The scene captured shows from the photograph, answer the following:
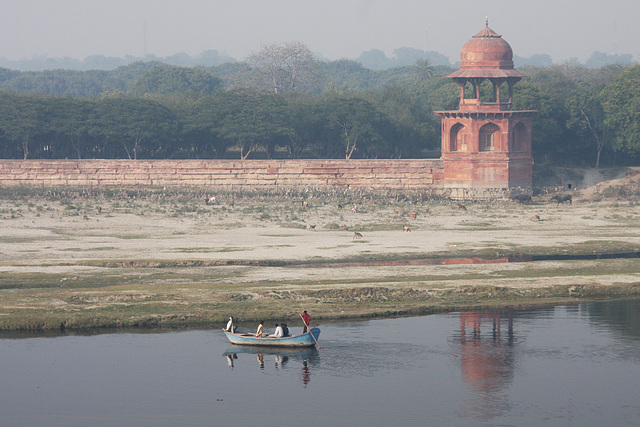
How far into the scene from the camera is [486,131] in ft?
326

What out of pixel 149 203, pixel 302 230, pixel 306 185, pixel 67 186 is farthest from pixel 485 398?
pixel 67 186

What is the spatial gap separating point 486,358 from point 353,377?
5.84 metres

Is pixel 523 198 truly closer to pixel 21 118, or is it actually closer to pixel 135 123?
pixel 135 123

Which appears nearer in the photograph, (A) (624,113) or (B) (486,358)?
(B) (486,358)

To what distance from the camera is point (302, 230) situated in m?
74.0

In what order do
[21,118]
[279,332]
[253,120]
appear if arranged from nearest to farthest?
[279,332] < [253,120] < [21,118]

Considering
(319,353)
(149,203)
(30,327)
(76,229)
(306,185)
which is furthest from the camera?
(306,185)

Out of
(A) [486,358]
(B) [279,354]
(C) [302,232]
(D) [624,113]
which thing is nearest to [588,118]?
(D) [624,113]

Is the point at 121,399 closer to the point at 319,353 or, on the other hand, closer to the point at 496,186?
the point at 319,353

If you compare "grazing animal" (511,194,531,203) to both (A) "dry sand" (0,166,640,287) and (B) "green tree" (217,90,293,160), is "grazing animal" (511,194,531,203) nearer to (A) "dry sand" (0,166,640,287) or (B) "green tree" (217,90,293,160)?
(A) "dry sand" (0,166,640,287)

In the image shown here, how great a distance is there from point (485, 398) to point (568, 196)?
2681 inches

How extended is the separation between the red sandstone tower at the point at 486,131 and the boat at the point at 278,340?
2488 inches

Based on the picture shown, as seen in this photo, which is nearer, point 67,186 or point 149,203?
point 149,203

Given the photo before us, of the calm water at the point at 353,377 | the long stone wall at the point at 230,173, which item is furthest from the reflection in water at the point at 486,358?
the long stone wall at the point at 230,173
